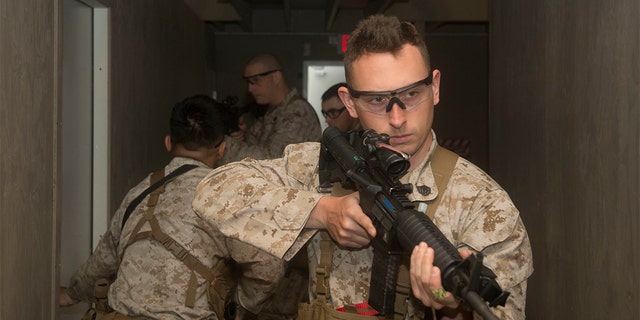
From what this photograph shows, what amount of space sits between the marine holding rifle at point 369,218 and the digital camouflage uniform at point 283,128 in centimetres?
323

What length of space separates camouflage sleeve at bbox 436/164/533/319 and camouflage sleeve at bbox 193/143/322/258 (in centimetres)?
38

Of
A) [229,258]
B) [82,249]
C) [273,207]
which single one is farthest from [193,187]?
[82,249]

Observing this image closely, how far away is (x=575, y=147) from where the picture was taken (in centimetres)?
357

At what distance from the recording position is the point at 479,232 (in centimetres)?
185

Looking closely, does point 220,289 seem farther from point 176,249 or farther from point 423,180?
point 423,180

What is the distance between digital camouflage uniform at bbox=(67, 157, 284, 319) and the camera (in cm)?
293

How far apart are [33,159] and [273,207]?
4.69 ft

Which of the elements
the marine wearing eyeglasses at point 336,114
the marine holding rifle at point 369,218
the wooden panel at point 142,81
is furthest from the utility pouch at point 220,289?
the marine wearing eyeglasses at point 336,114

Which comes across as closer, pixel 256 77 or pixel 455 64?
pixel 256 77

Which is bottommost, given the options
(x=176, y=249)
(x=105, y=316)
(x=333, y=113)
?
(x=105, y=316)

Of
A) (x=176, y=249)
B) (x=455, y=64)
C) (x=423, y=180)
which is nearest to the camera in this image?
(x=423, y=180)

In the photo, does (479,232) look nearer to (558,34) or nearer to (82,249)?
(558,34)

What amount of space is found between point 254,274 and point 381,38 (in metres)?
1.40

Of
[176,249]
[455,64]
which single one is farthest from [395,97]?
[455,64]
